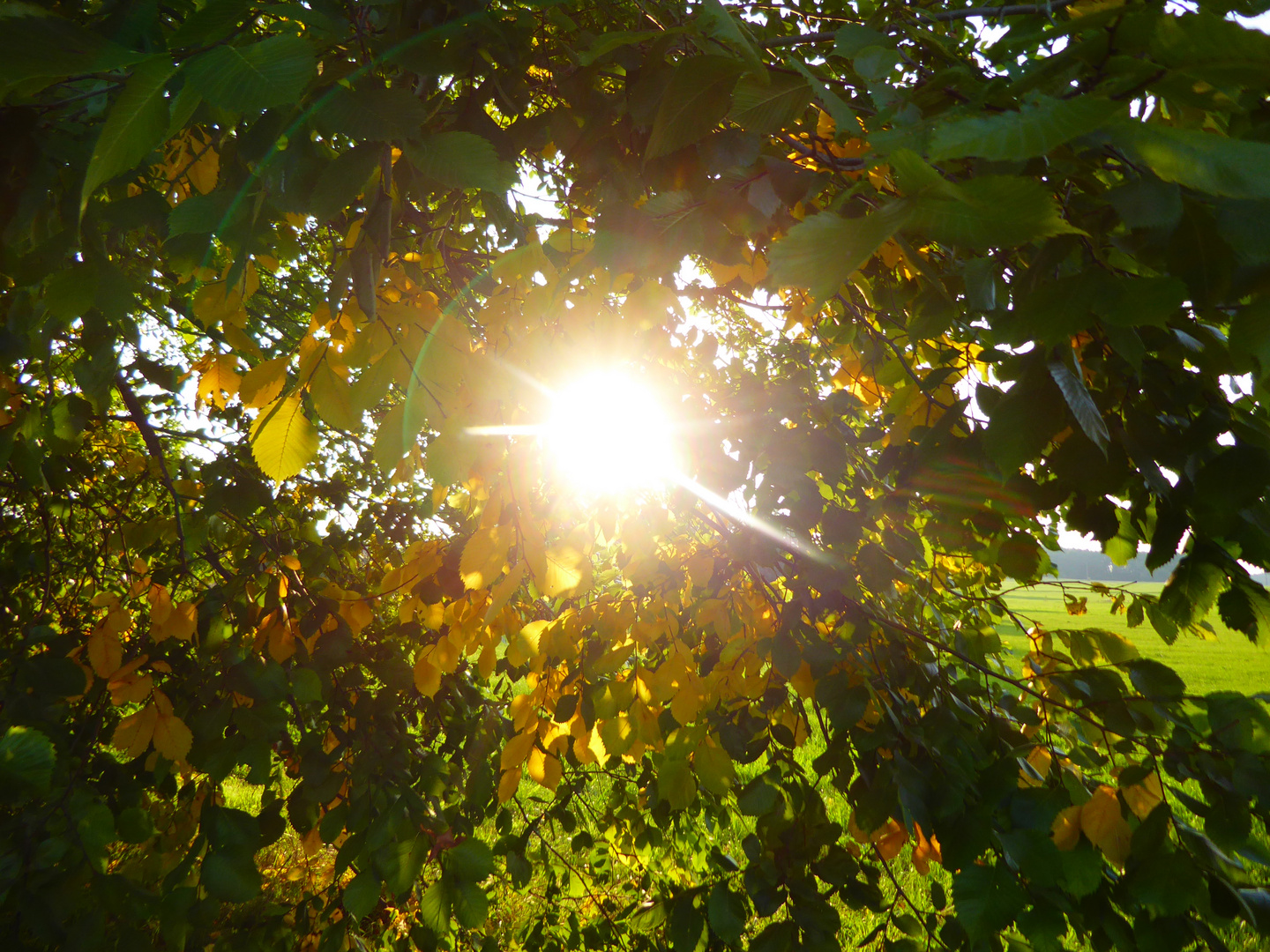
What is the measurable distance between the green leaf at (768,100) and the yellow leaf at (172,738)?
1.56m

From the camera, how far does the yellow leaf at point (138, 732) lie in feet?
4.34

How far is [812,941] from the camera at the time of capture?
1180mm

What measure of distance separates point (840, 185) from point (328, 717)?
1.89m

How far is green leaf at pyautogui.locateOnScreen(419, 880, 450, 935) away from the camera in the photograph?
4.18 ft

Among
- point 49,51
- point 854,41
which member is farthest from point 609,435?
point 49,51

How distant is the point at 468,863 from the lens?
1.32 meters

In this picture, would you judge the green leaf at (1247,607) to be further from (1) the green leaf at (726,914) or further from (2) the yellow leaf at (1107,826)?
(1) the green leaf at (726,914)

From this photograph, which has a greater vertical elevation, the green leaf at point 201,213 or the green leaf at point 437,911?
the green leaf at point 201,213

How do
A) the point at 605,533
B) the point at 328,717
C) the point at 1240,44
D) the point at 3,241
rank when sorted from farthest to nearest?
the point at 328,717
the point at 605,533
the point at 3,241
the point at 1240,44

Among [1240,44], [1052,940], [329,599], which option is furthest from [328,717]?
[1240,44]

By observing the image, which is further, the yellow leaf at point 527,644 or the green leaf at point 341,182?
the yellow leaf at point 527,644

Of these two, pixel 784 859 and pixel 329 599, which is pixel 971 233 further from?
pixel 329 599

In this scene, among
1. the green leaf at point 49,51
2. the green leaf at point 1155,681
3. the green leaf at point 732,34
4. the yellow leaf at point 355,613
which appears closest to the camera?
the green leaf at point 49,51

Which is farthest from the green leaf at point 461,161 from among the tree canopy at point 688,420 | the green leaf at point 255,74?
the green leaf at point 255,74
